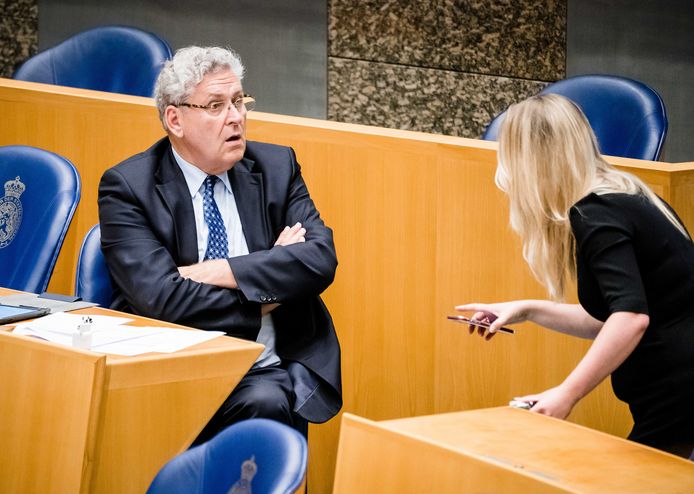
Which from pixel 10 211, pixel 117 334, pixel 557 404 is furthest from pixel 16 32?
pixel 557 404

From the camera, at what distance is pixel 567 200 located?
6.85ft

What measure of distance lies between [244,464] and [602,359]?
0.63m

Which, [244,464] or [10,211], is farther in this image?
[10,211]

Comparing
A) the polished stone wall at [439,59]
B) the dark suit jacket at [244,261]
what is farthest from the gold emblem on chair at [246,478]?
the polished stone wall at [439,59]

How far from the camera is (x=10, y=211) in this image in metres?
3.01

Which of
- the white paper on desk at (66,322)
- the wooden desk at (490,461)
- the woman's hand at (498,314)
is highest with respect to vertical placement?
the woman's hand at (498,314)

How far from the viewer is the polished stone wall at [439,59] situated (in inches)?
194

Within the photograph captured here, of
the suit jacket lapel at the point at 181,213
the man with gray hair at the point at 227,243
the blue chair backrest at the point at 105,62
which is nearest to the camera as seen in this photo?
the man with gray hair at the point at 227,243

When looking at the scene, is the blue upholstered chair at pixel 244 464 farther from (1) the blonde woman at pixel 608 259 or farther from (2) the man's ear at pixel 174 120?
(2) the man's ear at pixel 174 120

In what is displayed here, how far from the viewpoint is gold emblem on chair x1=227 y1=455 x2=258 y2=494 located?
1.65 m

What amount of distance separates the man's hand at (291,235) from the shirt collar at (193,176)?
190mm

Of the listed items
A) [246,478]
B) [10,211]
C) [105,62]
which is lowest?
[246,478]

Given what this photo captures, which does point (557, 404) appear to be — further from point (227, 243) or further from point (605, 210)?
point (227, 243)

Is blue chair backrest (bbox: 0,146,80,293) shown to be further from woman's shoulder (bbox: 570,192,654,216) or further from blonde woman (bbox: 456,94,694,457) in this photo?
woman's shoulder (bbox: 570,192,654,216)
